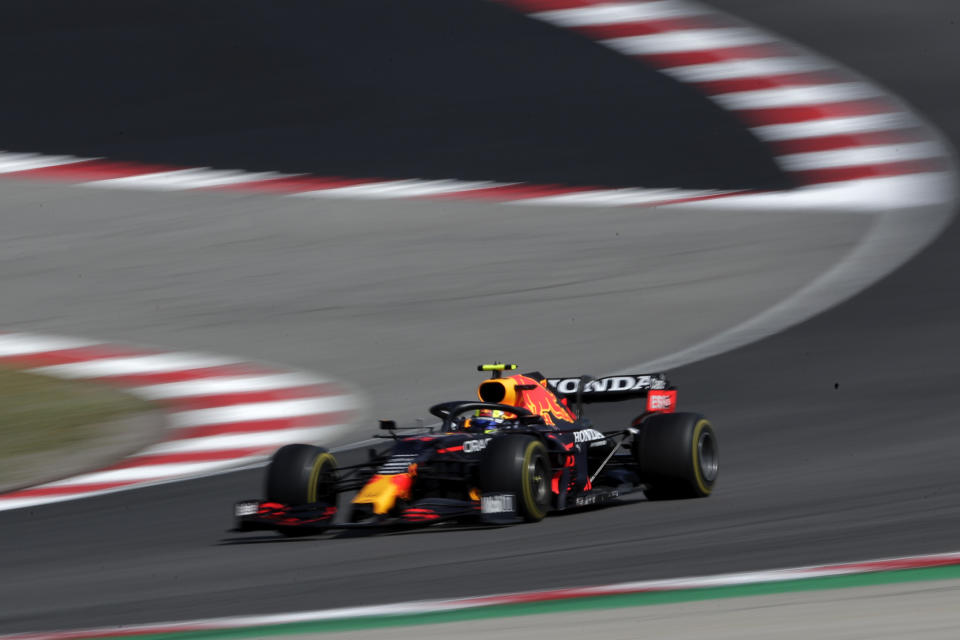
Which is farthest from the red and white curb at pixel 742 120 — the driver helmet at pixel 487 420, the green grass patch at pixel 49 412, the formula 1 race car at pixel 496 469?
the driver helmet at pixel 487 420

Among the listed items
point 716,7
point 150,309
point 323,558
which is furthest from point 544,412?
point 716,7

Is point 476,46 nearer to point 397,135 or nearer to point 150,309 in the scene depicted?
point 397,135

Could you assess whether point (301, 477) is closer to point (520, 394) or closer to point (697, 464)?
point (520, 394)

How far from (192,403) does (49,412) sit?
0.90 metres

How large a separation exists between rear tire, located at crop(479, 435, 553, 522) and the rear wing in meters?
1.29

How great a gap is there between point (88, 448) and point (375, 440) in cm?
166

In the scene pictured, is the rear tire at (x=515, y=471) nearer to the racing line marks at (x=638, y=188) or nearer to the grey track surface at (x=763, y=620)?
the grey track surface at (x=763, y=620)

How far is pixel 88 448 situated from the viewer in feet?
33.4

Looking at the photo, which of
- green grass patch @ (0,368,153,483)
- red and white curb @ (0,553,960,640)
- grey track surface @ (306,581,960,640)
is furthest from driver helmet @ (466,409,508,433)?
green grass patch @ (0,368,153,483)

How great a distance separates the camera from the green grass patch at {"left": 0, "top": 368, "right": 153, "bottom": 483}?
10.3 metres

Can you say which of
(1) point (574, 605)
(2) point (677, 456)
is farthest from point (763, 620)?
(2) point (677, 456)

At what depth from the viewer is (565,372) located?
11.5 metres

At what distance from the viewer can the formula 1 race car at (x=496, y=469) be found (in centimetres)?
744

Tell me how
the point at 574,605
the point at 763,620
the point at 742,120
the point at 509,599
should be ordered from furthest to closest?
the point at 742,120 → the point at 509,599 → the point at 574,605 → the point at 763,620
